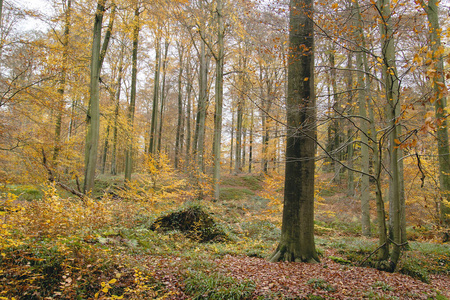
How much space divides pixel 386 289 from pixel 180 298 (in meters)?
2.96

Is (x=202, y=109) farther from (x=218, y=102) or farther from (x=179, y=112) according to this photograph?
(x=179, y=112)

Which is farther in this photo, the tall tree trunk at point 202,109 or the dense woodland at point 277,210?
the tall tree trunk at point 202,109

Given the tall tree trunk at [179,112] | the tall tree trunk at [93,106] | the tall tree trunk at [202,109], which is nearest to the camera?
the tall tree trunk at [93,106]

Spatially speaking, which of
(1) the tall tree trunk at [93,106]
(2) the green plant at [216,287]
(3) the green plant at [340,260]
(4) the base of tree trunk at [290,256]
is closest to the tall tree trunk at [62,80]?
(1) the tall tree trunk at [93,106]

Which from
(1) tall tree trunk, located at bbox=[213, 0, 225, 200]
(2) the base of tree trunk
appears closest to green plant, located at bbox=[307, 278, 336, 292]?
(2) the base of tree trunk

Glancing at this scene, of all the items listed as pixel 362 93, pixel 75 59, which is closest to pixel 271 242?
pixel 362 93

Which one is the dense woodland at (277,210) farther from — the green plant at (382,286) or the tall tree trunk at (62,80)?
the tall tree trunk at (62,80)

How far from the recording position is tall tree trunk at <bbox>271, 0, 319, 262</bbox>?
15.4 feet

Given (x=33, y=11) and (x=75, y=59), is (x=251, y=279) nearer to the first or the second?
(x=33, y=11)

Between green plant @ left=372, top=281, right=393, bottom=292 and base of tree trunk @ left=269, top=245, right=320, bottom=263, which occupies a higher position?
base of tree trunk @ left=269, top=245, right=320, bottom=263

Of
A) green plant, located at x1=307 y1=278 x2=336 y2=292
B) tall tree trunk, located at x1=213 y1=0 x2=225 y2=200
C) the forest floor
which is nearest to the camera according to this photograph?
the forest floor

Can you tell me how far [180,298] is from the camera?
3.26 metres

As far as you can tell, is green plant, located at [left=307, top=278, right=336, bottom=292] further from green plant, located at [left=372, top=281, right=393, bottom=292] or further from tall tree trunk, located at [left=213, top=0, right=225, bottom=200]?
tall tree trunk, located at [left=213, top=0, right=225, bottom=200]

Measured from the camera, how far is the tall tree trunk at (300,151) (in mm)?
4707
